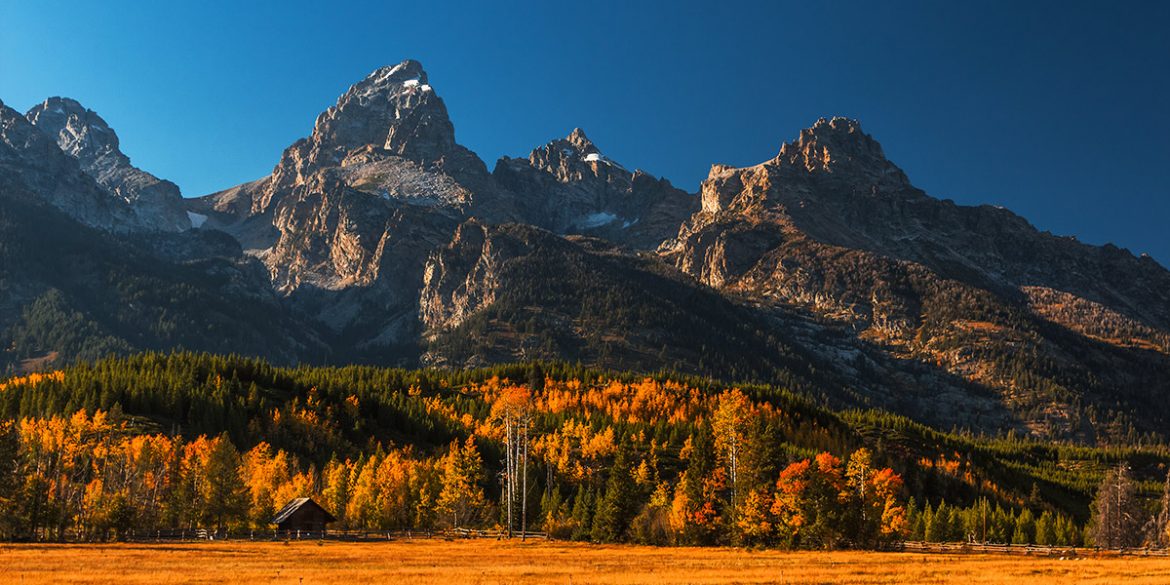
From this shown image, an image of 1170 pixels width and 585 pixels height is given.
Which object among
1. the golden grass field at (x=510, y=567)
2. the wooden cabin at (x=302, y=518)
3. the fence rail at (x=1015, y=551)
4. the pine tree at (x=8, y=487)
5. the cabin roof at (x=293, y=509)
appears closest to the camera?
the golden grass field at (x=510, y=567)

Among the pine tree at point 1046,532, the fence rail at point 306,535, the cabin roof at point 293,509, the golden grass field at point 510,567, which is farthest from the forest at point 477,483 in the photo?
the golden grass field at point 510,567

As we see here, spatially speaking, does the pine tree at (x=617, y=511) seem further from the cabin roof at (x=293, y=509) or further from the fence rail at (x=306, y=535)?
the cabin roof at (x=293, y=509)

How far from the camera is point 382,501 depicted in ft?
387

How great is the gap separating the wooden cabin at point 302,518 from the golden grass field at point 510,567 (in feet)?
89.1

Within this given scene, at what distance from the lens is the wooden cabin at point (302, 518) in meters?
106

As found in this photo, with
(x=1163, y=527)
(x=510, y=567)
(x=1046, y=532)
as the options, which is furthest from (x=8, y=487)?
(x=1163, y=527)

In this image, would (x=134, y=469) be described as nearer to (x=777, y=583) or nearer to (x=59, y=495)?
(x=59, y=495)

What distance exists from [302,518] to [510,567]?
2269 inches

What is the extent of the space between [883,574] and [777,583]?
10.2 m

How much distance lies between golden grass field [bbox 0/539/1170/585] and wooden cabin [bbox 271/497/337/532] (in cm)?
2714

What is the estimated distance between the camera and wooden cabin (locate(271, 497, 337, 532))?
347 feet

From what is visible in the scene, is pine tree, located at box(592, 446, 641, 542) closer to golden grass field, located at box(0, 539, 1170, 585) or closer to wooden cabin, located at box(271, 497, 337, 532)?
golden grass field, located at box(0, 539, 1170, 585)

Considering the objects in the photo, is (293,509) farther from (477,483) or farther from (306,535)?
(477,483)

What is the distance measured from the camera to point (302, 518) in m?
107
